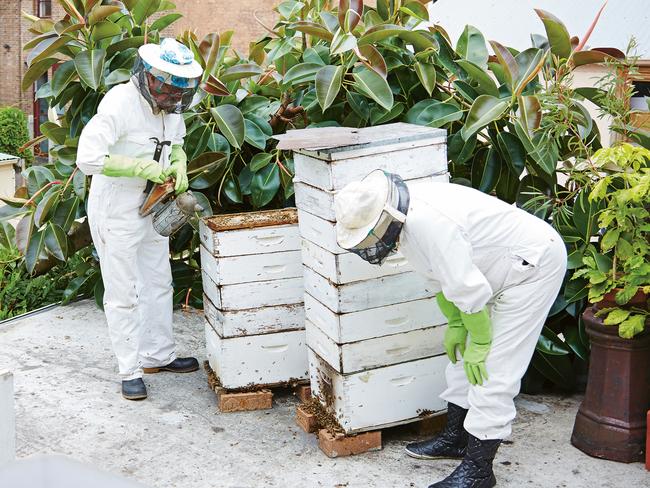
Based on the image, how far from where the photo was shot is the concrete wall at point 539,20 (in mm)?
6250

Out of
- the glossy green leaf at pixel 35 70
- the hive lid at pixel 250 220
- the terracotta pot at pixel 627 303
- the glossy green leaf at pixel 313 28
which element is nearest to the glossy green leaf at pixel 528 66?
the glossy green leaf at pixel 313 28

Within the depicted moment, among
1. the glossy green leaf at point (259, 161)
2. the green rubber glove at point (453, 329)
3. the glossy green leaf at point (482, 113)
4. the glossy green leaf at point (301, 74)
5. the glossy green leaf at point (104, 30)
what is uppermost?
the glossy green leaf at point (104, 30)

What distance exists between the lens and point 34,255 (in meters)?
5.27

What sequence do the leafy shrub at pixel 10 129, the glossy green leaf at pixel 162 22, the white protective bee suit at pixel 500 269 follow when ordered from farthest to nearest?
the leafy shrub at pixel 10 129 < the glossy green leaf at pixel 162 22 < the white protective bee suit at pixel 500 269

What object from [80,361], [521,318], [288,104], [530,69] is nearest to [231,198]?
[288,104]

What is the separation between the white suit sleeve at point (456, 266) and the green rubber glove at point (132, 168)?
1593 mm

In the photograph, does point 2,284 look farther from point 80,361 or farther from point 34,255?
point 80,361

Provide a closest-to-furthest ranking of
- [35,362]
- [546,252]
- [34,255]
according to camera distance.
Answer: [546,252] → [35,362] → [34,255]

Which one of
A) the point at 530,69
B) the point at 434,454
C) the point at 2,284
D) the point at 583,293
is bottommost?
the point at 2,284

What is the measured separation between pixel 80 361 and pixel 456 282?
2704 millimetres

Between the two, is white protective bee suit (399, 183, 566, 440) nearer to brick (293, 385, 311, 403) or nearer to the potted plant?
the potted plant

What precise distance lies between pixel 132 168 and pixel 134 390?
3.70 feet

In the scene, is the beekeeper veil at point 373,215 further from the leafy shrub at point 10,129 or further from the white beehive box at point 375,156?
the leafy shrub at point 10,129

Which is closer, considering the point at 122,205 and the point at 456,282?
the point at 456,282
